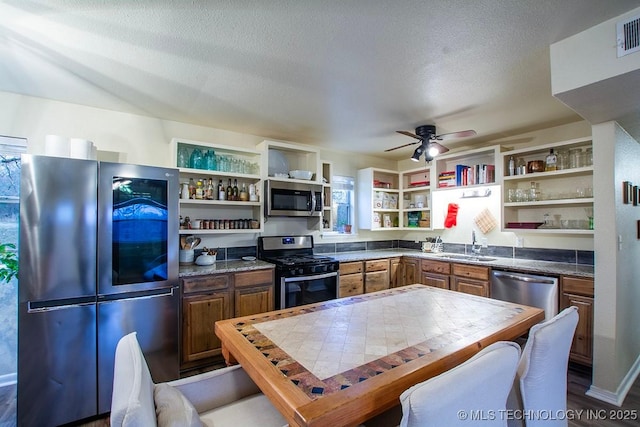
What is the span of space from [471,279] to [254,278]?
2526 mm

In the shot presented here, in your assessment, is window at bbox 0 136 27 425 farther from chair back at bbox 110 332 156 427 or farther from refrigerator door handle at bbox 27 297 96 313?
chair back at bbox 110 332 156 427

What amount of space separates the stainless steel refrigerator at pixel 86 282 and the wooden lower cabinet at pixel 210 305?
0.22 m

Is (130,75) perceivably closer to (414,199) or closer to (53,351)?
(53,351)

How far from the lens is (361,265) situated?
4.04 meters

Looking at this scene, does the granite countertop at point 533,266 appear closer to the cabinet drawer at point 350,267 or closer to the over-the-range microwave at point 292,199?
the cabinet drawer at point 350,267

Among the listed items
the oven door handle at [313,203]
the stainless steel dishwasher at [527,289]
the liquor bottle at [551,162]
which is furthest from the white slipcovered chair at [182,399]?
the liquor bottle at [551,162]

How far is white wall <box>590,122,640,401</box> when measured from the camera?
92.5 inches

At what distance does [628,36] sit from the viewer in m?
1.59

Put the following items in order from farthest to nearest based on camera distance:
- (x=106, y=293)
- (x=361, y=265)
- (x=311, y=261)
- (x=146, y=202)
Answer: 1. (x=361, y=265)
2. (x=311, y=261)
3. (x=146, y=202)
4. (x=106, y=293)

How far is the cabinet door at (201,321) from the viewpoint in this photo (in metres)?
2.78

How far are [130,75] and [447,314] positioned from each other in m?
2.81

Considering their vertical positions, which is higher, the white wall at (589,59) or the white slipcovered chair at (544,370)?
the white wall at (589,59)

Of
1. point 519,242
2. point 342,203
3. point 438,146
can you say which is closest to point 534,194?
point 519,242

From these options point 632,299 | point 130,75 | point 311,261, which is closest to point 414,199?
point 311,261
